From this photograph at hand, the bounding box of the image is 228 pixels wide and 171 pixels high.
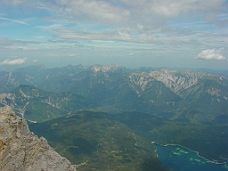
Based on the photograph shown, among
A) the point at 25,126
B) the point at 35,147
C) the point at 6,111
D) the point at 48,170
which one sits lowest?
the point at 48,170

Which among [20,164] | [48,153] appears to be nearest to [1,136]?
[20,164]

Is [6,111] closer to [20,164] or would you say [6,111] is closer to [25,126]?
[25,126]

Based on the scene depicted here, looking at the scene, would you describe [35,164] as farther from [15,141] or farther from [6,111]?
[6,111]

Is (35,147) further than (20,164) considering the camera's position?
Yes

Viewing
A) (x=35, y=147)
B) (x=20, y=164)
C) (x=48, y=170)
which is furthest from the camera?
(x=35, y=147)

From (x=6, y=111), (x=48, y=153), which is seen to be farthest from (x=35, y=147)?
(x=6, y=111)

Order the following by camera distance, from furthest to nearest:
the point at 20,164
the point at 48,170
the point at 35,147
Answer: the point at 35,147
the point at 48,170
the point at 20,164

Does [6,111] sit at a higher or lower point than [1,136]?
higher
